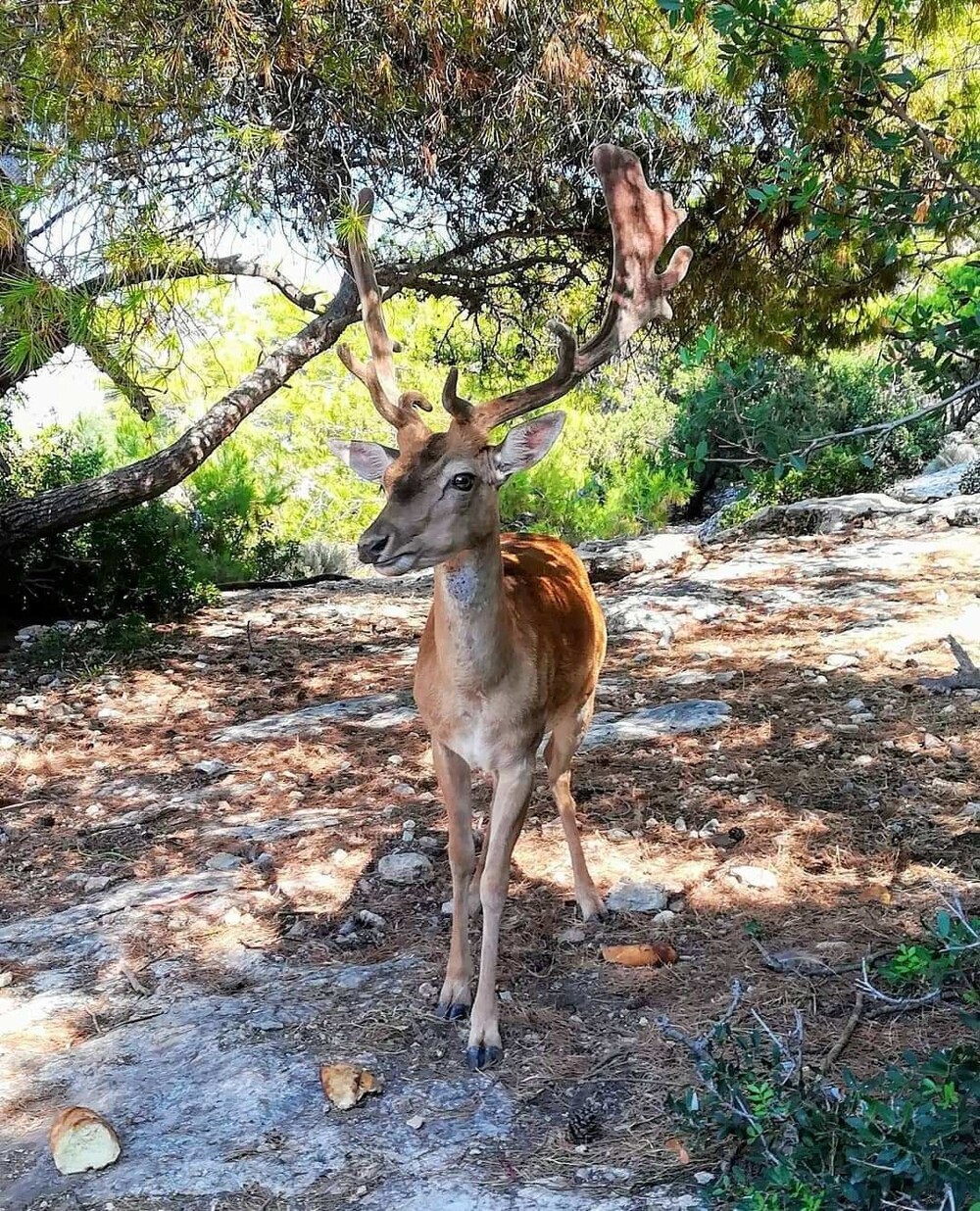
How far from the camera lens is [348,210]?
4801mm

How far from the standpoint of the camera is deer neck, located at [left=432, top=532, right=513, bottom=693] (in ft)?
11.4

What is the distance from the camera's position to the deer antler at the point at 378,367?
3678 mm

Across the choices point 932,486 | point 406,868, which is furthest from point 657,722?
point 932,486

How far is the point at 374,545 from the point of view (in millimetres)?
3207

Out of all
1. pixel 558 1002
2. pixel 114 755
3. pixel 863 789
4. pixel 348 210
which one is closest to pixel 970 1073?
pixel 558 1002

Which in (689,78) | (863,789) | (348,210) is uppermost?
(689,78)

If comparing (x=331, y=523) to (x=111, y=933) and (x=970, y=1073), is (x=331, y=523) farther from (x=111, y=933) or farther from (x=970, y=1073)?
(x=970, y=1073)

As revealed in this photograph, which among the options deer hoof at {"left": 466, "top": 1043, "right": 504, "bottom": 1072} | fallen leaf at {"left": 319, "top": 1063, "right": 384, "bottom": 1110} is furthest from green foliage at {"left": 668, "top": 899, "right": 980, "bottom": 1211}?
fallen leaf at {"left": 319, "top": 1063, "right": 384, "bottom": 1110}

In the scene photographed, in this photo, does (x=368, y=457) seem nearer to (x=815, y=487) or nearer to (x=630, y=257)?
(x=630, y=257)

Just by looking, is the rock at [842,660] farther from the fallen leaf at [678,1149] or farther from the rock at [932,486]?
the rock at [932,486]

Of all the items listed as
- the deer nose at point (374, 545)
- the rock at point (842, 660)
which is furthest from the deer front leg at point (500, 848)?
the rock at point (842, 660)

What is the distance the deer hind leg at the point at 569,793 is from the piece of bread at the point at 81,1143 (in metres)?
1.76

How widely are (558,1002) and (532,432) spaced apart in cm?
177

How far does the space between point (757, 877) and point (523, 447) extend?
181 centimetres
